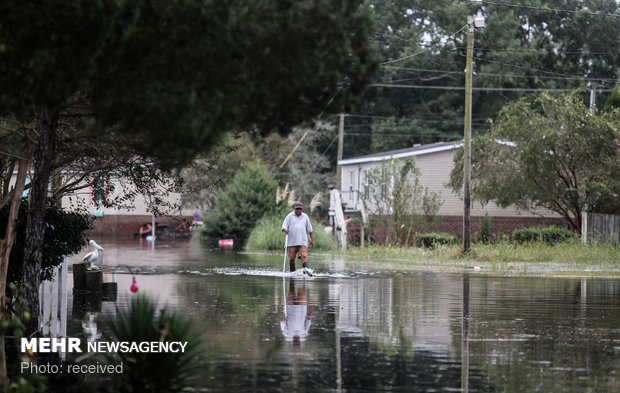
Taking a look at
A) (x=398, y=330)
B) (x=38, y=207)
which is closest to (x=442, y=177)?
(x=398, y=330)

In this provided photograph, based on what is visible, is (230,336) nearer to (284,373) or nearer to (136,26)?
(284,373)

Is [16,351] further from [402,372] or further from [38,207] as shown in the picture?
[402,372]

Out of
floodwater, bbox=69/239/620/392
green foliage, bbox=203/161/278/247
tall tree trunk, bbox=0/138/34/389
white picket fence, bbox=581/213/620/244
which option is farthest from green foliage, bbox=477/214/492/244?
tall tree trunk, bbox=0/138/34/389

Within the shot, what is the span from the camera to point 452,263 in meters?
35.2

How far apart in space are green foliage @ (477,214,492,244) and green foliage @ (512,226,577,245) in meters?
1.16

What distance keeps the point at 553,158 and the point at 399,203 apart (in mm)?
6680

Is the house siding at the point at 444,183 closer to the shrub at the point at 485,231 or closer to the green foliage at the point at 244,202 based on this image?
the green foliage at the point at 244,202

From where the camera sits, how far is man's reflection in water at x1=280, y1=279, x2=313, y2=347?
15.3 metres

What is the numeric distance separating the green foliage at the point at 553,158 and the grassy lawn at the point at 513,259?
9.19 feet

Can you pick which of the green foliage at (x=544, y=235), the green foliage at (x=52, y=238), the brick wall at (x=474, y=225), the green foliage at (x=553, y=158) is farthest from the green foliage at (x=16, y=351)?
the brick wall at (x=474, y=225)

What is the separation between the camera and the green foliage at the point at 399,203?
44969 mm

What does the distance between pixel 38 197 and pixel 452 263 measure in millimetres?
23654

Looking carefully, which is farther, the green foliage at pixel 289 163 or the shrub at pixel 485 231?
the green foliage at pixel 289 163

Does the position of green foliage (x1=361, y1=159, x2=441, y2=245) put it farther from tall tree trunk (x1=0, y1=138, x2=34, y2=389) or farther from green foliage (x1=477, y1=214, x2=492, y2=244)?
tall tree trunk (x1=0, y1=138, x2=34, y2=389)
